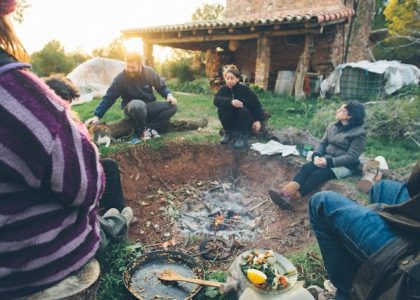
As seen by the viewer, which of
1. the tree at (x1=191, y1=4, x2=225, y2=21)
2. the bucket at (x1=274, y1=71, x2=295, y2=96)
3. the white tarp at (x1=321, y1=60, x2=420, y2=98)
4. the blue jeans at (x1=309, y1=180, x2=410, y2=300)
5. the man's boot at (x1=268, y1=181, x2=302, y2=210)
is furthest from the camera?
the tree at (x1=191, y1=4, x2=225, y2=21)

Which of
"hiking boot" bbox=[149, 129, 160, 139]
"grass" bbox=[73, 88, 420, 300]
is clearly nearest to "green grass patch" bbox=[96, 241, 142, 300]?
"grass" bbox=[73, 88, 420, 300]

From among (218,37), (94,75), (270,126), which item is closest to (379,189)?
(270,126)

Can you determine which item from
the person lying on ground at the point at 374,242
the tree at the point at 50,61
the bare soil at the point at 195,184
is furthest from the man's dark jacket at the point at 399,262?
the tree at the point at 50,61

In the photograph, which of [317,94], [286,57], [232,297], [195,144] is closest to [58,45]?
[286,57]

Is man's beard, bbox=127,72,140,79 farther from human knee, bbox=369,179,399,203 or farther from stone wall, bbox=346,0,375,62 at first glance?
stone wall, bbox=346,0,375,62

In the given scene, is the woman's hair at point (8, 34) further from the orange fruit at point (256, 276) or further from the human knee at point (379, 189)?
the human knee at point (379, 189)

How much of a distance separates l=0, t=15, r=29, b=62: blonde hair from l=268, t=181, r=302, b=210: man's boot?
136 inches

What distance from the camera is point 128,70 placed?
5375 millimetres

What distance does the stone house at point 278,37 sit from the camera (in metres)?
10.0

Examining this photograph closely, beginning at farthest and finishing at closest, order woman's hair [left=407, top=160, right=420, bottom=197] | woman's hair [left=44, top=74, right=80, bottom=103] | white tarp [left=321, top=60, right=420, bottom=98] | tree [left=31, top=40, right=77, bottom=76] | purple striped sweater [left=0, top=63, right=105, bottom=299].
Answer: tree [left=31, top=40, right=77, bottom=76] < white tarp [left=321, top=60, right=420, bottom=98] < woman's hair [left=44, top=74, right=80, bottom=103] < woman's hair [left=407, top=160, right=420, bottom=197] < purple striped sweater [left=0, top=63, right=105, bottom=299]

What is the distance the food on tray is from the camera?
2.03 m

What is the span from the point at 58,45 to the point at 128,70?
13.2 metres

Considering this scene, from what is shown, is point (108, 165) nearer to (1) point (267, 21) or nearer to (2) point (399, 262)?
(2) point (399, 262)

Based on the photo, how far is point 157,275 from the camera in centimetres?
263
